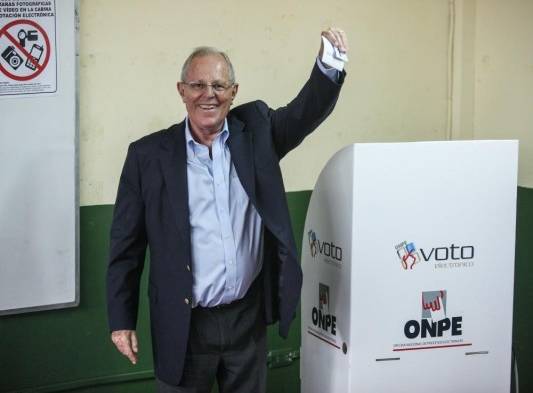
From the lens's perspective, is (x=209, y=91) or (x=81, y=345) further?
(x=81, y=345)

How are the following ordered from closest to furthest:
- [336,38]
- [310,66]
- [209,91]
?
[336,38] < [209,91] < [310,66]

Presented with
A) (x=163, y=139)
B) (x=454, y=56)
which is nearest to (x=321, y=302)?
(x=163, y=139)

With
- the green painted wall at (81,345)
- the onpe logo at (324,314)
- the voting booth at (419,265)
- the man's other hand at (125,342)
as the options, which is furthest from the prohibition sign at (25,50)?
the onpe logo at (324,314)

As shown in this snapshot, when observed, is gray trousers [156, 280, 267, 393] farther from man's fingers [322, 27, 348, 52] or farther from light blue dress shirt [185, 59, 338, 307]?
man's fingers [322, 27, 348, 52]

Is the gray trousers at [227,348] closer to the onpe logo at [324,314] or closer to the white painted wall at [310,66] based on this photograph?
the onpe logo at [324,314]

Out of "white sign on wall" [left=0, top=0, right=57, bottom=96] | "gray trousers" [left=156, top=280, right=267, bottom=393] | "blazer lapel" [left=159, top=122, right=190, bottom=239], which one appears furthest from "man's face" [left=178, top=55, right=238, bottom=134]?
"white sign on wall" [left=0, top=0, right=57, bottom=96]

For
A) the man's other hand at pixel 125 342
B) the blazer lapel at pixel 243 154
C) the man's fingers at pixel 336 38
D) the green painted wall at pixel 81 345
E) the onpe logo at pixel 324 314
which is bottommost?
the green painted wall at pixel 81 345

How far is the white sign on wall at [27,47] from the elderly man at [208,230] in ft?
2.28

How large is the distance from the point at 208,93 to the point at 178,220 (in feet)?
1.25

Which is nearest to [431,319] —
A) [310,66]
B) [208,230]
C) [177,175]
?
[208,230]

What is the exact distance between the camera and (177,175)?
A: 240 centimetres

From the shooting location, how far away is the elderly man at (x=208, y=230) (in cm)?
239

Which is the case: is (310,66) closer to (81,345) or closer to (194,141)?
(194,141)

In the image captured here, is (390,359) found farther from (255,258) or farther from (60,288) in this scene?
(60,288)
